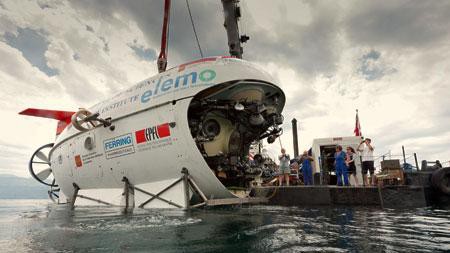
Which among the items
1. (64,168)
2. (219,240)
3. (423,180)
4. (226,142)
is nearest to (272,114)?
(226,142)

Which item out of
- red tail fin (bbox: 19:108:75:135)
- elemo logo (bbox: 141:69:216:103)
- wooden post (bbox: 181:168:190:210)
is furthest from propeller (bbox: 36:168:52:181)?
wooden post (bbox: 181:168:190:210)

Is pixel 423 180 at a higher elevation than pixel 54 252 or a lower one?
higher

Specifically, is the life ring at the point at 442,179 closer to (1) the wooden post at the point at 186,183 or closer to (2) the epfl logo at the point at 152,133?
(1) the wooden post at the point at 186,183

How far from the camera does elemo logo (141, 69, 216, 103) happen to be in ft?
24.7

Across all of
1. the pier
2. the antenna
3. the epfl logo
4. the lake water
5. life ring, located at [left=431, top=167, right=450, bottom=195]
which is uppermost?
the antenna

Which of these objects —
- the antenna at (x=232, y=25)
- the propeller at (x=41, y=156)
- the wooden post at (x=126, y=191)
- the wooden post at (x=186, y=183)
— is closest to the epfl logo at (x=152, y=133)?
the wooden post at (x=186, y=183)

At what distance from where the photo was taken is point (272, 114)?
8836 millimetres

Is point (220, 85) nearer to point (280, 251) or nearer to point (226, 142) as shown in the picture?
point (226, 142)

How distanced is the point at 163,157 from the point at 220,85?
8.34ft

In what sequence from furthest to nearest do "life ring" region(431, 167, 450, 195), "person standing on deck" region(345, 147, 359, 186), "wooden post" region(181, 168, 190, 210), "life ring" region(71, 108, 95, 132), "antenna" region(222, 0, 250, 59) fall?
"antenna" region(222, 0, 250, 59) → "person standing on deck" region(345, 147, 359, 186) → "life ring" region(431, 167, 450, 195) → "life ring" region(71, 108, 95, 132) → "wooden post" region(181, 168, 190, 210)

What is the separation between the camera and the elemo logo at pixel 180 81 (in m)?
7.54

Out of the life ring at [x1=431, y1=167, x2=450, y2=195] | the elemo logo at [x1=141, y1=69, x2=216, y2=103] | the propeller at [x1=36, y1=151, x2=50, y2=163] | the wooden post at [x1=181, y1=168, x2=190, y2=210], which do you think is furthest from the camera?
the propeller at [x1=36, y1=151, x2=50, y2=163]

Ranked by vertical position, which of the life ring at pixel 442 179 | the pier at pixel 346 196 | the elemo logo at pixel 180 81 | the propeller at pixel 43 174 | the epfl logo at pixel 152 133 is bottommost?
the pier at pixel 346 196

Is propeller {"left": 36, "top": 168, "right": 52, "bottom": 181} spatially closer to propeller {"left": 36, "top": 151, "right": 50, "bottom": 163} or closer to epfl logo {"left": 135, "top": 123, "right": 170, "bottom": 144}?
propeller {"left": 36, "top": 151, "right": 50, "bottom": 163}
